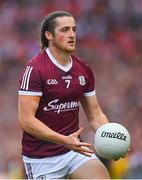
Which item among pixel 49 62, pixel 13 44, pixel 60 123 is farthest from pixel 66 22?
pixel 13 44

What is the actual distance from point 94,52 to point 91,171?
8502 mm

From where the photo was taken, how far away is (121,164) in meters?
11.9

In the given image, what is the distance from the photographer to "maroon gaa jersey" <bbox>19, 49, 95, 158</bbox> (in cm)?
744

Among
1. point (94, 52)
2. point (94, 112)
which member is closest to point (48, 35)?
point (94, 112)

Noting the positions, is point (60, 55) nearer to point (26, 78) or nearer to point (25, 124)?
point (26, 78)

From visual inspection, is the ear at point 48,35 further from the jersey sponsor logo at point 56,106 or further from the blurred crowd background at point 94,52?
the blurred crowd background at point 94,52

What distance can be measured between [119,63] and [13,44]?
2299 mm

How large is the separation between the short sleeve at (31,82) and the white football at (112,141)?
0.68 metres

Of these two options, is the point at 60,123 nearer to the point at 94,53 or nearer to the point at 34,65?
the point at 34,65

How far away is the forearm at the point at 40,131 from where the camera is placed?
23.6ft

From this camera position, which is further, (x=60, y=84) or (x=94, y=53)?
(x=94, y=53)

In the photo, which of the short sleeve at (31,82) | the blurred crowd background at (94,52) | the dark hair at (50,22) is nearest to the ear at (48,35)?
the dark hair at (50,22)

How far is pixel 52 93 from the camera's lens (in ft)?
24.7

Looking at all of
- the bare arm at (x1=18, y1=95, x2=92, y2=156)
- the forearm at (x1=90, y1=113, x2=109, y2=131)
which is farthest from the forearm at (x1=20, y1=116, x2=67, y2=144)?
the forearm at (x1=90, y1=113, x2=109, y2=131)
